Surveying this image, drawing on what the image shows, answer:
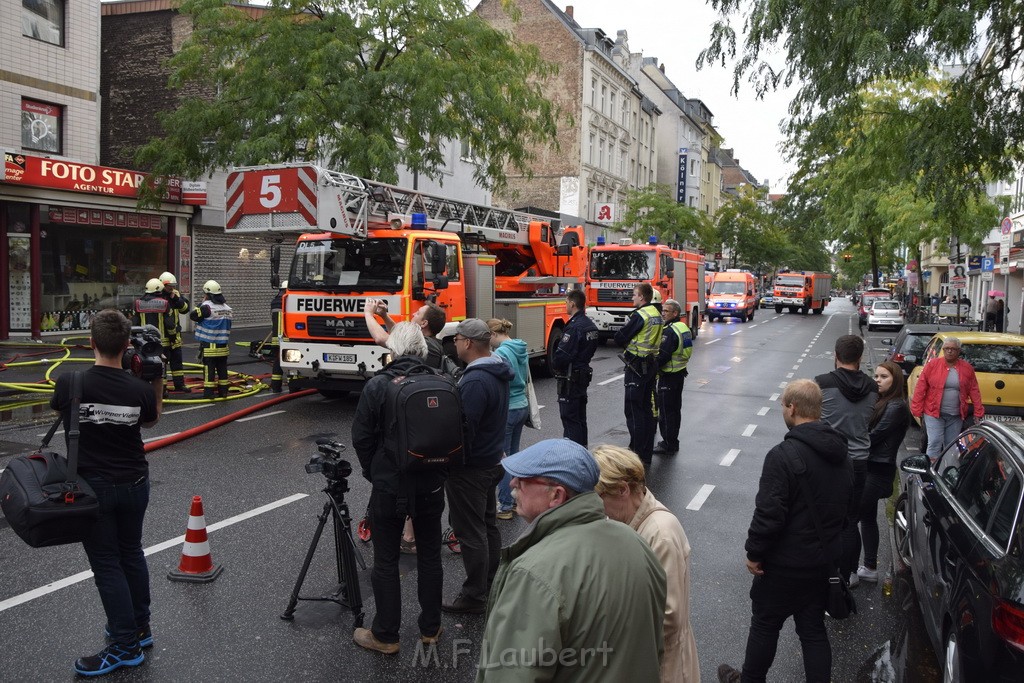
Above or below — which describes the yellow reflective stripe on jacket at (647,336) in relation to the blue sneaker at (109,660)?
above

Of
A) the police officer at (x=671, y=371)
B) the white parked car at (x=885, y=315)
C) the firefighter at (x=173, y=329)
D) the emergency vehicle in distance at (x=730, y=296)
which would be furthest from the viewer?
the emergency vehicle in distance at (x=730, y=296)

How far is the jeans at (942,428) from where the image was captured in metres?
8.17

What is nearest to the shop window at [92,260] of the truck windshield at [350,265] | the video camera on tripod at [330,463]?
the truck windshield at [350,265]

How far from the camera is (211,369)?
12.6 metres

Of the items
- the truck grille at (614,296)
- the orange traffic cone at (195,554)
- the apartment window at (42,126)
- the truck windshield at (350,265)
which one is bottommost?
the orange traffic cone at (195,554)

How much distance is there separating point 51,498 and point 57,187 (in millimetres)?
17837

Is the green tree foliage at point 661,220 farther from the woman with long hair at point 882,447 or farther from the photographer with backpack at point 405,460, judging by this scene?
the photographer with backpack at point 405,460

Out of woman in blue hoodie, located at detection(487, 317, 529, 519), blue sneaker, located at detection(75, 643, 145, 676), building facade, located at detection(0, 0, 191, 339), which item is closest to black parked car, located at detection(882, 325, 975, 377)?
woman in blue hoodie, located at detection(487, 317, 529, 519)

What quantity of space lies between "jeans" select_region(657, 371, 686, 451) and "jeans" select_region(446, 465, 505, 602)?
5.15 metres

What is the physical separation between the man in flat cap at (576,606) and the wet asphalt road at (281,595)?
2.43 m

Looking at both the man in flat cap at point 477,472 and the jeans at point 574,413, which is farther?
the jeans at point 574,413

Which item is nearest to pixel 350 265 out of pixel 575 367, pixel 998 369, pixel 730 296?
pixel 575 367

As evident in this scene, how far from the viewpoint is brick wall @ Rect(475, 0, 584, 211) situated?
151 ft

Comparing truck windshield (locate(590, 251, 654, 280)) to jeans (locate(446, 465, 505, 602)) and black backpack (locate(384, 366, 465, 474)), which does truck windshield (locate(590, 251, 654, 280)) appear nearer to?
jeans (locate(446, 465, 505, 602))
